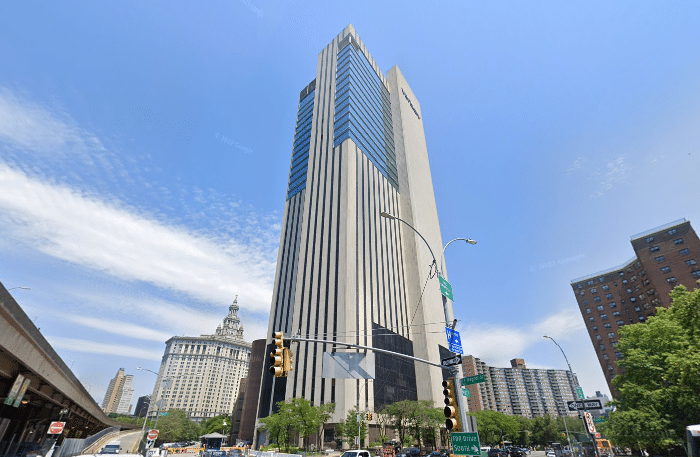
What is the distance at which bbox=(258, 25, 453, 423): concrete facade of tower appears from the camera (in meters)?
68.6

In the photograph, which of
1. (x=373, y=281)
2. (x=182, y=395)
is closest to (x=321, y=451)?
(x=373, y=281)

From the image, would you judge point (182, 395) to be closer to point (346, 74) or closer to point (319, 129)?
point (319, 129)

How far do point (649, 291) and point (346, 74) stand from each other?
99.3m

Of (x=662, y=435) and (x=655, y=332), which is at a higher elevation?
(x=655, y=332)

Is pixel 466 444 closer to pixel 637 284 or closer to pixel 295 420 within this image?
pixel 295 420

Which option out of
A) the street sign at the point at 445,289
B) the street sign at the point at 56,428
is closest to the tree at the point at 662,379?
the street sign at the point at 445,289

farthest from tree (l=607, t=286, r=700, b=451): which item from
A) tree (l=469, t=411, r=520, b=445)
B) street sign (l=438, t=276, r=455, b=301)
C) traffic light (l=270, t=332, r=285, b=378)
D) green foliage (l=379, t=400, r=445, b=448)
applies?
Answer: tree (l=469, t=411, r=520, b=445)

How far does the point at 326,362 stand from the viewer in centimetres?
1438

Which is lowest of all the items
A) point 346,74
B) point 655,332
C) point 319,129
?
point 655,332

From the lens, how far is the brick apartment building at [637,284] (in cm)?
7638

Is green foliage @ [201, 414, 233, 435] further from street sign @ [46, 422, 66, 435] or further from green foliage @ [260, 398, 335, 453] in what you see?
street sign @ [46, 422, 66, 435]

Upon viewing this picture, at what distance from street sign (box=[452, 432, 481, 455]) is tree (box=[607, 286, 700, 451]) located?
2349 cm

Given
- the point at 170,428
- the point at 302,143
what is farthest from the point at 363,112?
the point at 170,428

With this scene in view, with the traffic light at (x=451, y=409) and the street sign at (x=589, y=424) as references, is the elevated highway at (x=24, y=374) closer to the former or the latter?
the traffic light at (x=451, y=409)
